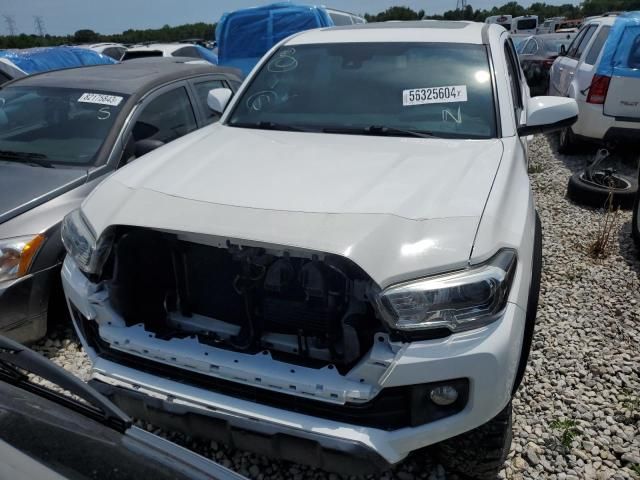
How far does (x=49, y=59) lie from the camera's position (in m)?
7.32

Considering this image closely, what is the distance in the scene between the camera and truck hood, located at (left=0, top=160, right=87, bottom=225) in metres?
2.95

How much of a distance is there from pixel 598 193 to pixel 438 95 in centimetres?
314

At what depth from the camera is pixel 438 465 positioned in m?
2.28

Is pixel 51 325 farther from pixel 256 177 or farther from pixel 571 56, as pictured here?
pixel 571 56

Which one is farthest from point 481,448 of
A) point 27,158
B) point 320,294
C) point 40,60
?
point 40,60

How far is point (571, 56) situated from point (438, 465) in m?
7.76

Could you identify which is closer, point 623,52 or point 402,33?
point 402,33

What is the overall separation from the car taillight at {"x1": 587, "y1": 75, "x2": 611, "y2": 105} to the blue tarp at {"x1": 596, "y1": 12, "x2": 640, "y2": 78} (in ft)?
0.19

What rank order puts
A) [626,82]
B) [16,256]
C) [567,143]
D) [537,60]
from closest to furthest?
A: [16,256], [626,82], [567,143], [537,60]

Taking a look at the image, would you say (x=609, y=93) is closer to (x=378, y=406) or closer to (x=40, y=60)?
(x=378, y=406)

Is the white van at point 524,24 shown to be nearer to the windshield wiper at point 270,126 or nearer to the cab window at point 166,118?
the cab window at point 166,118

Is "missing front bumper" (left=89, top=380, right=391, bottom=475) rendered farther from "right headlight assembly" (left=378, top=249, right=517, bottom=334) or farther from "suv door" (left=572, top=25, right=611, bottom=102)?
"suv door" (left=572, top=25, right=611, bottom=102)

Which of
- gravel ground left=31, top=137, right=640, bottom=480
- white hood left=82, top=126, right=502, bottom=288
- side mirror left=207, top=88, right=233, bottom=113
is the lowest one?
gravel ground left=31, top=137, right=640, bottom=480

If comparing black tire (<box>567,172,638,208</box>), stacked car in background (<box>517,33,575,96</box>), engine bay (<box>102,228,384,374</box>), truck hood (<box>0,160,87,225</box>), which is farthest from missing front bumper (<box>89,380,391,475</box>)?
stacked car in background (<box>517,33,575,96</box>)
